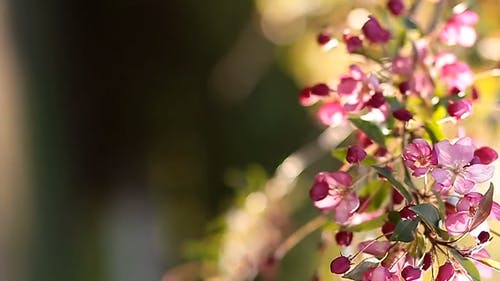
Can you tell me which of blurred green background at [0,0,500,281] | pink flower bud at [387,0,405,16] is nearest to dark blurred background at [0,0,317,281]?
blurred green background at [0,0,500,281]

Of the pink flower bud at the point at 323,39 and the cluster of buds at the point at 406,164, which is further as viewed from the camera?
the pink flower bud at the point at 323,39

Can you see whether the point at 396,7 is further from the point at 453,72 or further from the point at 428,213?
the point at 428,213

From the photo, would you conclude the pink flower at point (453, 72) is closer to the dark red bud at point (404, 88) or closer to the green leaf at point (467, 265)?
the dark red bud at point (404, 88)

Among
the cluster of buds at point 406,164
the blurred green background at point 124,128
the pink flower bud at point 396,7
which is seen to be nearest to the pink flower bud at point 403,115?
the cluster of buds at point 406,164

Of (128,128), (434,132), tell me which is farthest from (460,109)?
(128,128)

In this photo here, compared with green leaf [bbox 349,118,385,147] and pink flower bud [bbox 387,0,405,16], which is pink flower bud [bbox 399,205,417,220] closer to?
green leaf [bbox 349,118,385,147]

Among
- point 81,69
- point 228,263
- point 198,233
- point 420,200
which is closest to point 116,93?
point 81,69

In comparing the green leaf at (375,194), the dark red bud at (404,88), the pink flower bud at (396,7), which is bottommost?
the green leaf at (375,194)
